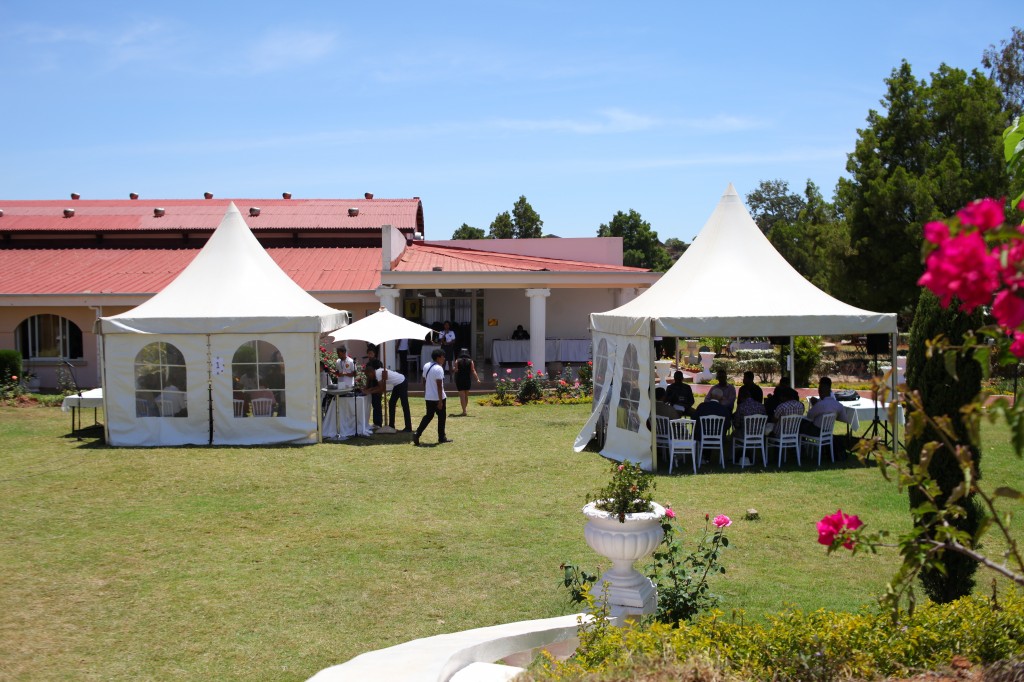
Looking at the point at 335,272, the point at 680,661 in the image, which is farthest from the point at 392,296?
the point at 680,661

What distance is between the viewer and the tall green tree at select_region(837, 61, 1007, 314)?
2712 centimetres

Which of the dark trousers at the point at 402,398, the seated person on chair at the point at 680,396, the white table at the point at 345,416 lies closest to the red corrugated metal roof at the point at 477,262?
the dark trousers at the point at 402,398

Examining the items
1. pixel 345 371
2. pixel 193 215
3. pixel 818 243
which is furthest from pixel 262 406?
pixel 818 243

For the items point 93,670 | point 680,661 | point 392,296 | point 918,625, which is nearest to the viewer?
point 680,661

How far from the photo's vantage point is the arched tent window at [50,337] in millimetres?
22266

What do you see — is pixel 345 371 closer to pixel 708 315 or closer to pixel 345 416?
pixel 345 416

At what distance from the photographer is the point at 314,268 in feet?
78.9

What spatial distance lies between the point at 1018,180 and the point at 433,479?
760 cm

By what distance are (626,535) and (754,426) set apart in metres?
6.81

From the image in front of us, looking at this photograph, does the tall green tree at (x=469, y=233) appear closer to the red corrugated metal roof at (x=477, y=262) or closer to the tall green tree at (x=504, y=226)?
the tall green tree at (x=504, y=226)

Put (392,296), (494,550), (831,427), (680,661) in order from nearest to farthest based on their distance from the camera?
(680,661), (494,550), (831,427), (392,296)

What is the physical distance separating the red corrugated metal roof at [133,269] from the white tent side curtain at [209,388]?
796 centimetres

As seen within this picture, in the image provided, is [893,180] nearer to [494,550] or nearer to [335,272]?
[335,272]

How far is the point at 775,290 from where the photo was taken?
12555 millimetres
